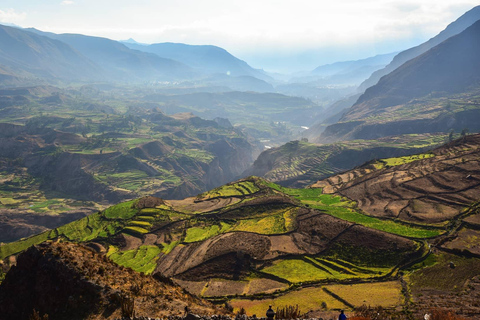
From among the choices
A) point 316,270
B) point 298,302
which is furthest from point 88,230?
point 298,302

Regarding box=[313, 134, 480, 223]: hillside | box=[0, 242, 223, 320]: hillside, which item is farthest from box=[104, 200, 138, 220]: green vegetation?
box=[313, 134, 480, 223]: hillside

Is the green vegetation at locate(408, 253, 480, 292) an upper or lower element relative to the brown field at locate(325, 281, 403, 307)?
upper

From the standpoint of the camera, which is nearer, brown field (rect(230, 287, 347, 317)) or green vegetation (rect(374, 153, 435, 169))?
brown field (rect(230, 287, 347, 317))

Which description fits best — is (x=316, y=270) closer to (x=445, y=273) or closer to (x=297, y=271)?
(x=297, y=271)

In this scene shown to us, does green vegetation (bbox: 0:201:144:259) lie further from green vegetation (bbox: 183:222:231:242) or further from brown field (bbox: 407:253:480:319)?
brown field (bbox: 407:253:480:319)

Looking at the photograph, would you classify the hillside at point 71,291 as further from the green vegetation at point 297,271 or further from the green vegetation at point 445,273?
the green vegetation at point 445,273

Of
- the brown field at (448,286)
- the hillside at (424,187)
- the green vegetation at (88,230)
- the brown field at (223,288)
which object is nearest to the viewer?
the brown field at (448,286)

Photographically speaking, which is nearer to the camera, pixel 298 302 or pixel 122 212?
pixel 298 302

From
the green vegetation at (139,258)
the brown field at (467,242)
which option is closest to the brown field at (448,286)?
the brown field at (467,242)

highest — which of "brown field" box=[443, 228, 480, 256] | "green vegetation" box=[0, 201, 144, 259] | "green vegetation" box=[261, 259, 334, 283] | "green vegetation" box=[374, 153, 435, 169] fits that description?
"green vegetation" box=[374, 153, 435, 169]
